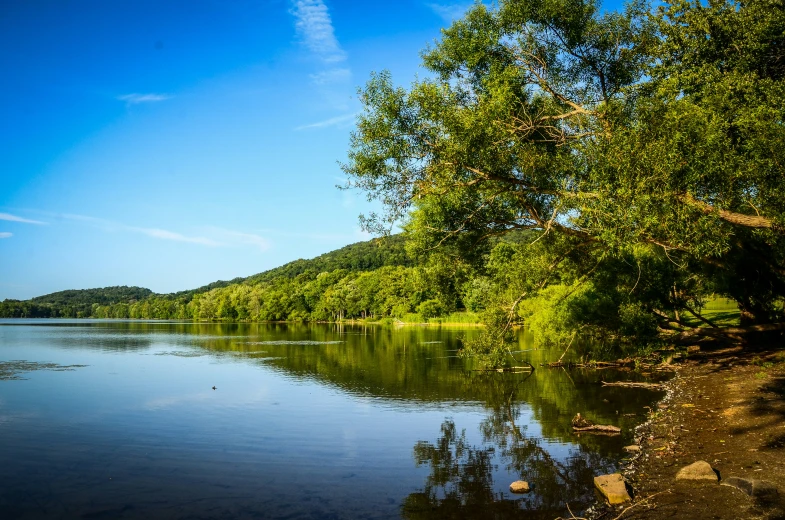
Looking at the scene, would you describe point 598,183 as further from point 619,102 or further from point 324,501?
point 324,501

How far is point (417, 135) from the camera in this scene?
19984 millimetres

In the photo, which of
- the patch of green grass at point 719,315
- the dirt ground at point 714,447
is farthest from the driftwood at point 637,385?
the patch of green grass at point 719,315

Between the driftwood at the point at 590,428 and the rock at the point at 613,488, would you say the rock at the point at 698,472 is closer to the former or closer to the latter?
the rock at the point at 613,488

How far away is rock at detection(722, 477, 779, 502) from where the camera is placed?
997cm

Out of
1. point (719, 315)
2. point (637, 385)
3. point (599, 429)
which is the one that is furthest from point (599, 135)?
point (719, 315)

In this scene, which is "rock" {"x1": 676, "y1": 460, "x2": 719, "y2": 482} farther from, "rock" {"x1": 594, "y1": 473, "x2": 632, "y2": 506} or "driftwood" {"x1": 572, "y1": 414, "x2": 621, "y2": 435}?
"driftwood" {"x1": 572, "y1": 414, "x2": 621, "y2": 435}

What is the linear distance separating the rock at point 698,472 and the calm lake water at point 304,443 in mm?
2067

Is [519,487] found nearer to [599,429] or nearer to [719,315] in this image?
[599,429]

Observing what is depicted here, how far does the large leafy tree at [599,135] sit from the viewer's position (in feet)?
52.7

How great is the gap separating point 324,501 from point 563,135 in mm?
16345

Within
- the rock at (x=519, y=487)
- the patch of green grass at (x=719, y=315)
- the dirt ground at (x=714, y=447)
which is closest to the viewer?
the dirt ground at (x=714, y=447)

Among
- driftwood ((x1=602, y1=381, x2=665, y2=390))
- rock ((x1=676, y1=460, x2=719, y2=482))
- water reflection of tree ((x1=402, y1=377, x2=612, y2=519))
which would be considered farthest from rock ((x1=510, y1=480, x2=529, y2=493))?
driftwood ((x1=602, y1=381, x2=665, y2=390))

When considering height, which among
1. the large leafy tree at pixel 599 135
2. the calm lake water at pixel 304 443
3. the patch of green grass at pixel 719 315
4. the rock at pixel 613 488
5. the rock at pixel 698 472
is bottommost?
the calm lake water at pixel 304 443

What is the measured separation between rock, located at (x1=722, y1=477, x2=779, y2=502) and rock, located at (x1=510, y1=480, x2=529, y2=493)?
4.18 metres
